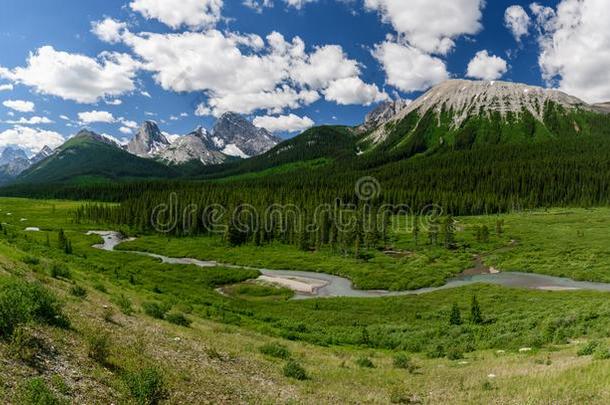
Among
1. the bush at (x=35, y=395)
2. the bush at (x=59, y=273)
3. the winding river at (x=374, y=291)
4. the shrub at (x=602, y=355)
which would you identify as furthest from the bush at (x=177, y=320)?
the winding river at (x=374, y=291)

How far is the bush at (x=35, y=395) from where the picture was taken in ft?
36.5

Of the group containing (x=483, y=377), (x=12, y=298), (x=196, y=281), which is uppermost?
(x=12, y=298)

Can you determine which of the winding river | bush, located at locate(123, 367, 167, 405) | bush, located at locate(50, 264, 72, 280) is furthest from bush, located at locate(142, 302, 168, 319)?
the winding river

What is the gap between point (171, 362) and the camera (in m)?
19.5

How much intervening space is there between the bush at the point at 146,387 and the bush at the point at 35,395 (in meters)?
2.66

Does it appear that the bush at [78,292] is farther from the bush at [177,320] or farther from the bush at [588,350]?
the bush at [588,350]

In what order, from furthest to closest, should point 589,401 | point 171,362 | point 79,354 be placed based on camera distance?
point 171,362, point 79,354, point 589,401

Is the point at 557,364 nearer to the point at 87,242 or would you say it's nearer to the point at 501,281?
the point at 501,281

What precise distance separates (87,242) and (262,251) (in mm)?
55399

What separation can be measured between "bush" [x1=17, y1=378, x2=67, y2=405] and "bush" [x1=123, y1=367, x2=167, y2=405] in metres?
2.66

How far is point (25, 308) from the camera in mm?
16078

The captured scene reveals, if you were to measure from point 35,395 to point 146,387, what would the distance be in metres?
3.79

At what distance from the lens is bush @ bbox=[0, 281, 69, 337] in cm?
1523

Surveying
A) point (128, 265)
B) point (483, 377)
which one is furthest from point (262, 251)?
point (483, 377)
